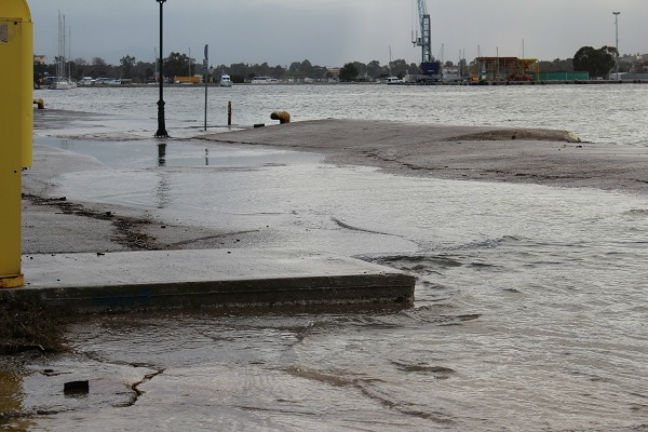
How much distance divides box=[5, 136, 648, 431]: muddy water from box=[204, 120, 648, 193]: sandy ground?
6251 millimetres

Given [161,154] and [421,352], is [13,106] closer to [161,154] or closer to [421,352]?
[421,352]

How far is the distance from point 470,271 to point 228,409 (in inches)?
168

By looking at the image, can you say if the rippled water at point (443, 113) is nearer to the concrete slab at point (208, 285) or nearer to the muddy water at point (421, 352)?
the muddy water at point (421, 352)

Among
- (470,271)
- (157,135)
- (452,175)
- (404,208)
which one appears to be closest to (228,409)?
(470,271)

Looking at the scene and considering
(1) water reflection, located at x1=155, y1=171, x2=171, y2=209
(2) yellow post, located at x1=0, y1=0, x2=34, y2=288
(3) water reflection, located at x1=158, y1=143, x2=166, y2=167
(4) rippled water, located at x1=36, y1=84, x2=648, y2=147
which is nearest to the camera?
(2) yellow post, located at x1=0, y1=0, x2=34, y2=288

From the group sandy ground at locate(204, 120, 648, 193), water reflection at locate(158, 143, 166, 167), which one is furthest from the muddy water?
water reflection at locate(158, 143, 166, 167)

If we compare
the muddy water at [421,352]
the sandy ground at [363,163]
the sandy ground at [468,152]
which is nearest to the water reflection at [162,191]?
the sandy ground at [363,163]

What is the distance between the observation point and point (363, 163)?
2220 centimetres

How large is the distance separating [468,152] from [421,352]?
17.2 metres

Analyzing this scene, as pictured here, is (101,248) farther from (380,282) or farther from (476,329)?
(476,329)

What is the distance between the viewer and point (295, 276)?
23.1ft

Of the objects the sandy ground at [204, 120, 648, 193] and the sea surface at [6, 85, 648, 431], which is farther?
the sandy ground at [204, 120, 648, 193]

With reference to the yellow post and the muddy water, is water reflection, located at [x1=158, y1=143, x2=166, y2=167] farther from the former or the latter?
the yellow post

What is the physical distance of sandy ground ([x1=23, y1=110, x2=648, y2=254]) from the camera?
33.9 ft
